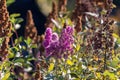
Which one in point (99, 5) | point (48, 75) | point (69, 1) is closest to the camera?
point (48, 75)

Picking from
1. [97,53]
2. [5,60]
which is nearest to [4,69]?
[5,60]

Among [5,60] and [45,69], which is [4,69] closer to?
[5,60]

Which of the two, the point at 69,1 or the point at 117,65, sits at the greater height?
the point at 117,65

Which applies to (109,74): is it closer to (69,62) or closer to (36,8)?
(69,62)

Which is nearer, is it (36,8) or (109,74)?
(109,74)

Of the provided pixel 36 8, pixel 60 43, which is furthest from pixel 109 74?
pixel 36 8

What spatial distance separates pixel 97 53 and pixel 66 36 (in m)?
0.26

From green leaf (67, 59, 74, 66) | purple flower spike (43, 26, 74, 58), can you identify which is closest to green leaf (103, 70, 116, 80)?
green leaf (67, 59, 74, 66)

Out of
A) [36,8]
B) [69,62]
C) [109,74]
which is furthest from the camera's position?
[36,8]

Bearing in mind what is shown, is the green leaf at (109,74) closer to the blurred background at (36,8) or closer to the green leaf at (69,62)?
the green leaf at (69,62)

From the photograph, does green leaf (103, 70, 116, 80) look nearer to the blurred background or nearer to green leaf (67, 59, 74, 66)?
green leaf (67, 59, 74, 66)

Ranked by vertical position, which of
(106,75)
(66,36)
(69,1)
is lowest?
(69,1)

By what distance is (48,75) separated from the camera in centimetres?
345

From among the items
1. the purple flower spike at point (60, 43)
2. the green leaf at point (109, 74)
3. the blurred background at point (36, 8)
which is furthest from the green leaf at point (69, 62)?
the blurred background at point (36, 8)
